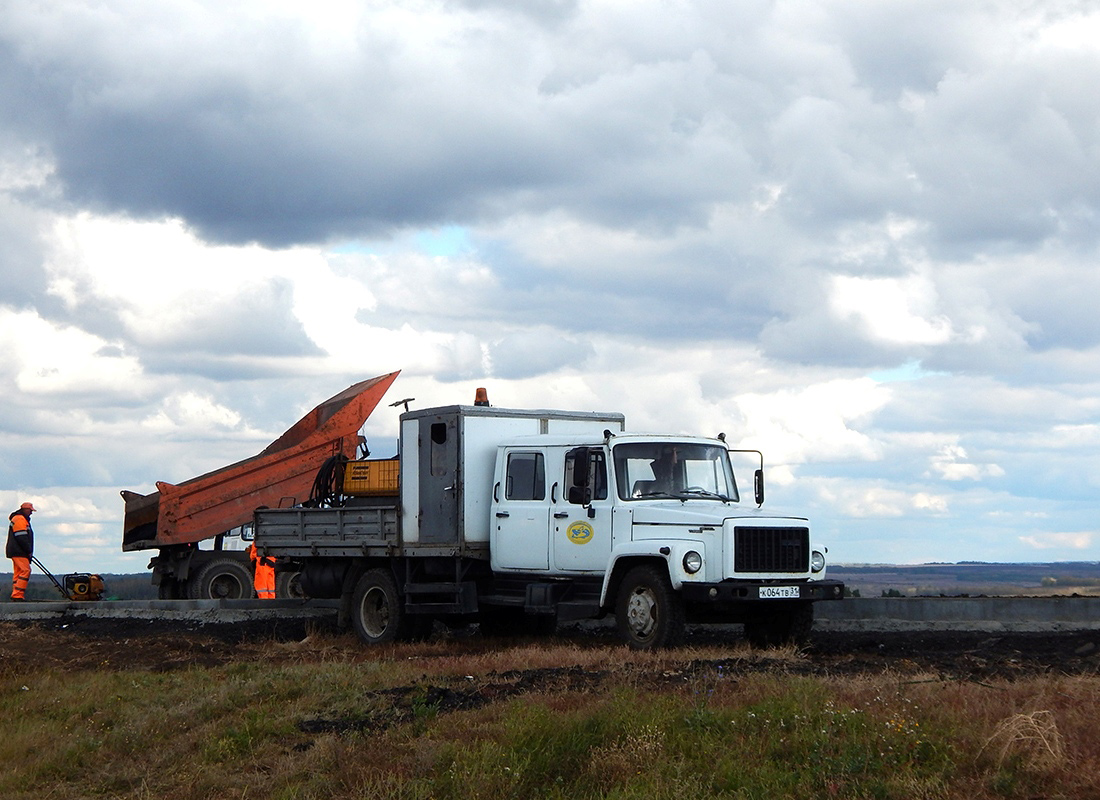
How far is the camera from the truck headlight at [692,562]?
13.8m

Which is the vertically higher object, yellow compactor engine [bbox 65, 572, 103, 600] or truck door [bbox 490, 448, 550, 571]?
truck door [bbox 490, 448, 550, 571]

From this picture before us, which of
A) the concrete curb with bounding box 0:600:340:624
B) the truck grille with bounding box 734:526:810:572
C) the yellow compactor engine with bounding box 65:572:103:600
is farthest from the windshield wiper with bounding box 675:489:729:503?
the yellow compactor engine with bounding box 65:572:103:600

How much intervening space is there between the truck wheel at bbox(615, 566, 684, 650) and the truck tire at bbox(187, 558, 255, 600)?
1241 cm

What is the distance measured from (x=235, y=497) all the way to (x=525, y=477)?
10.4 metres

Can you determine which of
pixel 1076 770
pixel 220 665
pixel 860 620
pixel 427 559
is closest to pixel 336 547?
pixel 427 559

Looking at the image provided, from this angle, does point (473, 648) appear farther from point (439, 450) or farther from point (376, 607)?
point (439, 450)

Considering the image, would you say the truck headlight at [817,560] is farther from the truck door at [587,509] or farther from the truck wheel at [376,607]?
the truck wheel at [376,607]

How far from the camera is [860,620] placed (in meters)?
17.9

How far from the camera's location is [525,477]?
Result: 16.1m

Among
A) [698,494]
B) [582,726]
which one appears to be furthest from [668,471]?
[582,726]

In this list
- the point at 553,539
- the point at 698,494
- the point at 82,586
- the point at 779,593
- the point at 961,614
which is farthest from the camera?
the point at 82,586

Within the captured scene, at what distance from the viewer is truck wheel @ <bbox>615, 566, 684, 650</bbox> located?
13812mm

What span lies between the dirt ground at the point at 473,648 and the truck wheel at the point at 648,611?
0.33m

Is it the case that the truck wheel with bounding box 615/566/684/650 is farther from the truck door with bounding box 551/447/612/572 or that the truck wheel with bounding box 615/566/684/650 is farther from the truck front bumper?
the truck door with bounding box 551/447/612/572
